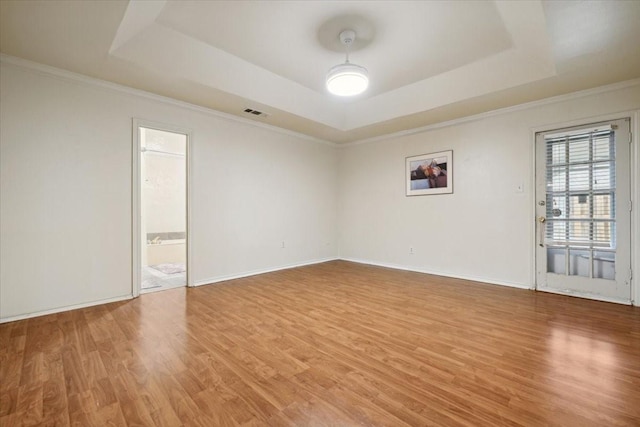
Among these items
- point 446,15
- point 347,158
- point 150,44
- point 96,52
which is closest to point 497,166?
point 446,15

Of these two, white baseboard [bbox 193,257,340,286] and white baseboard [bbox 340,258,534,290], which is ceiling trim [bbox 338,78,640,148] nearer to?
white baseboard [bbox 340,258,534,290]

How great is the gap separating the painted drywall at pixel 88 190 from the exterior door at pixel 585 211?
14.4 feet

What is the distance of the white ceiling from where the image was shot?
241 cm

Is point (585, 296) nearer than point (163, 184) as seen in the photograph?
Yes

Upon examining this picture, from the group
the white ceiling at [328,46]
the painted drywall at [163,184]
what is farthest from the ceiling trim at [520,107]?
the painted drywall at [163,184]

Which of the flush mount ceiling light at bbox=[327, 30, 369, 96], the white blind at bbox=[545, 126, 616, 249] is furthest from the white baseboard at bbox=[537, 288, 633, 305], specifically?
the flush mount ceiling light at bbox=[327, 30, 369, 96]

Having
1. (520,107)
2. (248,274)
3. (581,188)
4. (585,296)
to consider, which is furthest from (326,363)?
(520,107)

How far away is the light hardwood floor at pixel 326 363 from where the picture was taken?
1601mm

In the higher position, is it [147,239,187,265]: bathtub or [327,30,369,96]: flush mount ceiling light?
[327,30,369,96]: flush mount ceiling light

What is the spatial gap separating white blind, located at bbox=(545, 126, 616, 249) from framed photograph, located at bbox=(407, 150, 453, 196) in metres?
1.34

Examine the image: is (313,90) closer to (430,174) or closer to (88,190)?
(430,174)

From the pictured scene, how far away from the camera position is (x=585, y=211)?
367 cm

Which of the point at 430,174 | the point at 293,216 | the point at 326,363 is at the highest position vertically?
the point at 430,174

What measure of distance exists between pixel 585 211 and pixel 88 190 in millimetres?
6144
